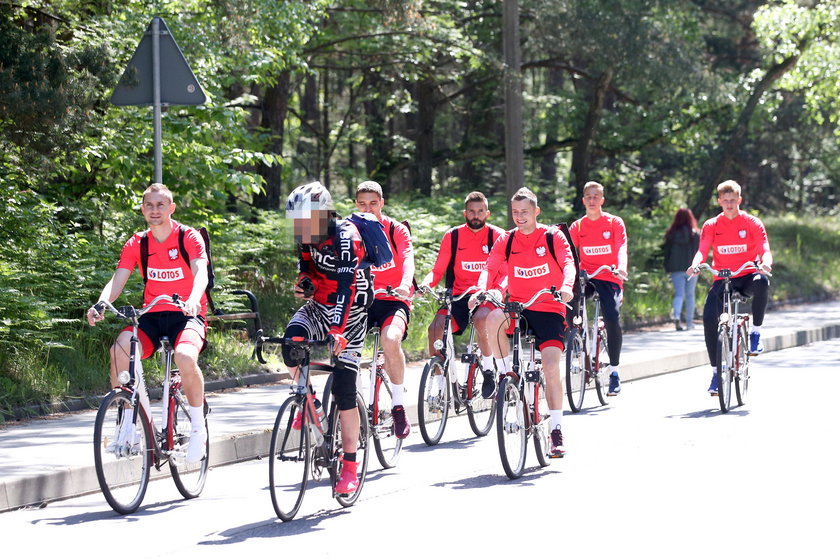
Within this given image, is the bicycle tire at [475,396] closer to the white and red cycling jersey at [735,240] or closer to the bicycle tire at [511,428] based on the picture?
the bicycle tire at [511,428]

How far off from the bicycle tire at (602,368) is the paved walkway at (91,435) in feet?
5.81

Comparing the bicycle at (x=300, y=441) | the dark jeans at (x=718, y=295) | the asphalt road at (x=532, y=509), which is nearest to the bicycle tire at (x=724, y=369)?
the dark jeans at (x=718, y=295)

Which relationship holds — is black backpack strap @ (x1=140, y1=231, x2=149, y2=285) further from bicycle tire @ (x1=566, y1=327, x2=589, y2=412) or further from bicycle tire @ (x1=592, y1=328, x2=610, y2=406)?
bicycle tire @ (x1=592, y1=328, x2=610, y2=406)

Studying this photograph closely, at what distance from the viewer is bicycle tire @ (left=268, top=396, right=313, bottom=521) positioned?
270 inches

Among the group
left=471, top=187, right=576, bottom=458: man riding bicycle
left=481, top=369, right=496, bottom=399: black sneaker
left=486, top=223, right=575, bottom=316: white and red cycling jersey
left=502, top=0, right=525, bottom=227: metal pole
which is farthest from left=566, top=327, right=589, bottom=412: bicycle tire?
left=502, top=0, right=525, bottom=227: metal pole

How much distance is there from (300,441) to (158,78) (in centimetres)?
412

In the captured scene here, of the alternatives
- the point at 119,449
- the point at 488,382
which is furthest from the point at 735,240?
the point at 119,449

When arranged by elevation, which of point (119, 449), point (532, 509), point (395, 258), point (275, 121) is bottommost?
point (532, 509)

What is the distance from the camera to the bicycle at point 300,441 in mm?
6883

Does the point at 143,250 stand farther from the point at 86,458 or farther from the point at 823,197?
the point at 823,197

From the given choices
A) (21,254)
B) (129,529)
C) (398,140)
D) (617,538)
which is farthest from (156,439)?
(398,140)

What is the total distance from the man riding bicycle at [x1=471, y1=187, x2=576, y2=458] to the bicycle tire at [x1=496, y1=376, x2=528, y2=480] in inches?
17.4

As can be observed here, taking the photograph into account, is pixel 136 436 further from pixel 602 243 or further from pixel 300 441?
pixel 602 243

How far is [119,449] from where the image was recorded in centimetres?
737
